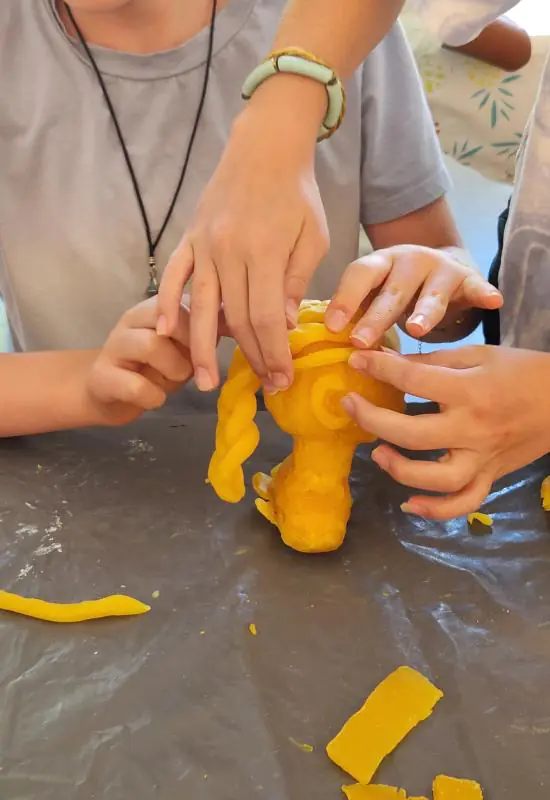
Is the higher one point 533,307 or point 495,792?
point 533,307

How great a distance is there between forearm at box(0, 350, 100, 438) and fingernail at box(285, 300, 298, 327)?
0.27 meters

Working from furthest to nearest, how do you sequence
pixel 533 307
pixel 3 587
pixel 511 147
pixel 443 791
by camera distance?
pixel 511 147 < pixel 533 307 < pixel 3 587 < pixel 443 791

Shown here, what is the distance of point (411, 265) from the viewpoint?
1.90 ft

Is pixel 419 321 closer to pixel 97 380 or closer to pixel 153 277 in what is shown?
pixel 97 380

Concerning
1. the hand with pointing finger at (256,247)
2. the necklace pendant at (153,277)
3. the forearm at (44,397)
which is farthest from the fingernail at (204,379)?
the necklace pendant at (153,277)

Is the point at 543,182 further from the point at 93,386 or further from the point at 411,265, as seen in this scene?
the point at 93,386

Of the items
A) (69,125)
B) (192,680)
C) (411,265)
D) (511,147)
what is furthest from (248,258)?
(511,147)

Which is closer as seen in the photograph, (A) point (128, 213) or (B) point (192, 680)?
(B) point (192, 680)

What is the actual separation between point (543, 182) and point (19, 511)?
54cm

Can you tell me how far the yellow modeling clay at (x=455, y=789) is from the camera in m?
0.42

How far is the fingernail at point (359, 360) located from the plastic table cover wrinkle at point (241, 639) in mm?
171

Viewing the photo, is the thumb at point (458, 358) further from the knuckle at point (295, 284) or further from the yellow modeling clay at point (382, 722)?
the yellow modeling clay at point (382, 722)

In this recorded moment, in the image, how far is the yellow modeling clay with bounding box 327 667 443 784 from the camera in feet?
1.44

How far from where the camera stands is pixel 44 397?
71 centimetres
